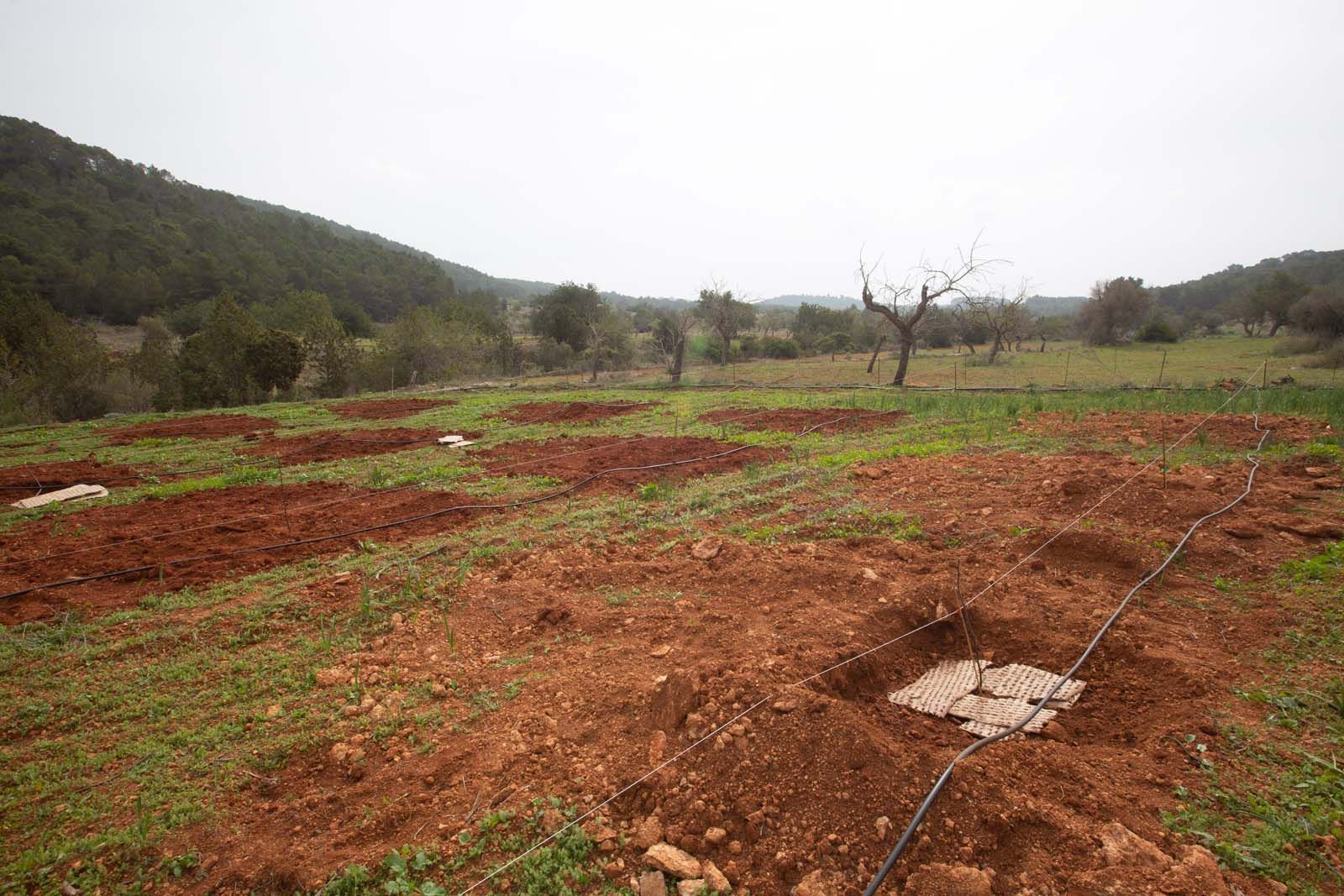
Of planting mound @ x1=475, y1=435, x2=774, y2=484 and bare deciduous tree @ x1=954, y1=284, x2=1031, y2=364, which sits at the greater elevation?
bare deciduous tree @ x1=954, y1=284, x2=1031, y2=364

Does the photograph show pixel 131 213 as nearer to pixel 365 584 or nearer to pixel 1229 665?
pixel 365 584

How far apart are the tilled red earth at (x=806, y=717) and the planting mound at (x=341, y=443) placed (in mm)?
6445

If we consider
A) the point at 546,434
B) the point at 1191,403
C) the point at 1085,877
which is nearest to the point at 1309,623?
the point at 1085,877

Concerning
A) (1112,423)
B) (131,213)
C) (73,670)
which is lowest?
(73,670)

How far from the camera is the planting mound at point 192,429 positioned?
37.6 ft

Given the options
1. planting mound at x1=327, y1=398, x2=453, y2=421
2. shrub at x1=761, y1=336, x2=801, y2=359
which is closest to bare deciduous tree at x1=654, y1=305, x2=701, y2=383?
planting mound at x1=327, y1=398, x2=453, y2=421

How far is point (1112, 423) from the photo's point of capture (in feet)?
30.0

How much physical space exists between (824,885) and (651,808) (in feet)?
2.37

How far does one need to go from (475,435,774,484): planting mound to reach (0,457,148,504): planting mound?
17.0 feet

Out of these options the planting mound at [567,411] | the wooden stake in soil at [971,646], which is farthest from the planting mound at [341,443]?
the wooden stake in soil at [971,646]

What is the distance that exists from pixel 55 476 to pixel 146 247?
4527cm

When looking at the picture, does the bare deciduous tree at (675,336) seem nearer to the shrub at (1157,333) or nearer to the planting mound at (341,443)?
the planting mound at (341,443)

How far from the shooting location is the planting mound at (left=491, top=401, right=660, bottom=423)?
42.2ft

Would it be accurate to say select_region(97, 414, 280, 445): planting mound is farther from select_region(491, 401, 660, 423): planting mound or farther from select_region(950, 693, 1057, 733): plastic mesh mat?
select_region(950, 693, 1057, 733): plastic mesh mat
